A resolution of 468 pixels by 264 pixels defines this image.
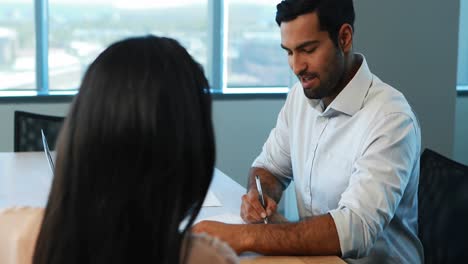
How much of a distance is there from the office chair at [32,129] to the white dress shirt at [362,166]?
120 centimetres

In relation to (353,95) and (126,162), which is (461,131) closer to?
(353,95)

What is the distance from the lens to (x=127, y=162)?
0.91 m

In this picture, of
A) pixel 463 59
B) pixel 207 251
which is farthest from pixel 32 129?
pixel 463 59

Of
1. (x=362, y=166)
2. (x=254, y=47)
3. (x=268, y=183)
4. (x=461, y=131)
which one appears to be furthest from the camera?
(x=461, y=131)

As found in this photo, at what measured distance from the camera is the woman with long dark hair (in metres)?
0.91

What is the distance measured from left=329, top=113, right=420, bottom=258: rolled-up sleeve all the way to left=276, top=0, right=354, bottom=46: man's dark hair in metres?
0.31

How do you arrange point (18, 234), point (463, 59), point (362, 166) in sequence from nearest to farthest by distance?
1. point (18, 234)
2. point (362, 166)
3. point (463, 59)

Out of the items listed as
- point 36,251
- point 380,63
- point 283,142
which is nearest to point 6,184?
point 283,142

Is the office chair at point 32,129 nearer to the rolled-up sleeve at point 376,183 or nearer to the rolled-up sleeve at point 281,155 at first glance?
the rolled-up sleeve at point 281,155

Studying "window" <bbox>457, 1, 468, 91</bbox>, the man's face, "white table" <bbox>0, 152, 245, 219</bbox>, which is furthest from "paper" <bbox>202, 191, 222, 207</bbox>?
"window" <bbox>457, 1, 468, 91</bbox>

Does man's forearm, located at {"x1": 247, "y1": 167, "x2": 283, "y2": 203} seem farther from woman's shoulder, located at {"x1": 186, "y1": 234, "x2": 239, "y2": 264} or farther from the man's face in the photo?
woman's shoulder, located at {"x1": 186, "y1": 234, "x2": 239, "y2": 264}

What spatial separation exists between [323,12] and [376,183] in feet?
1.72

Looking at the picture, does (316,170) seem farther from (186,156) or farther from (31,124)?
(31,124)

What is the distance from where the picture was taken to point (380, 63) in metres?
3.60
